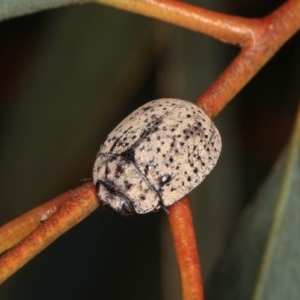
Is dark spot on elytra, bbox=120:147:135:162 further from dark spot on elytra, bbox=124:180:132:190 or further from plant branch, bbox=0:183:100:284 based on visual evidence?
plant branch, bbox=0:183:100:284

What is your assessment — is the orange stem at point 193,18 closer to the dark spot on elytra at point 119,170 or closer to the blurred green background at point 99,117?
the dark spot on elytra at point 119,170

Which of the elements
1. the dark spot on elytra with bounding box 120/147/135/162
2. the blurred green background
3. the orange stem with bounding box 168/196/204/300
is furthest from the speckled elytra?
the blurred green background

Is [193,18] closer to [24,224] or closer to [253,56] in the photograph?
[253,56]

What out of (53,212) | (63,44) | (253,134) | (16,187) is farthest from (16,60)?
(53,212)

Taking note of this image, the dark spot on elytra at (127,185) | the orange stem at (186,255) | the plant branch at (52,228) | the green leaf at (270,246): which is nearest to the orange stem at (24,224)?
the plant branch at (52,228)

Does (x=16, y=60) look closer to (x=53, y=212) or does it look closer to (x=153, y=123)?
(x=153, y=123)

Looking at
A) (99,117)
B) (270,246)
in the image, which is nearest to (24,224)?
(270,246)
